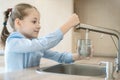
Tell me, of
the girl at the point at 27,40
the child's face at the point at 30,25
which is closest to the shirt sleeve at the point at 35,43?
the girl at the point at 27,40

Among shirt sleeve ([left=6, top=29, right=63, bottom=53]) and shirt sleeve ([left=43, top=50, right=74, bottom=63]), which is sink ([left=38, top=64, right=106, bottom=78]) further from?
shirt sleeve ([left=6, top=29, right=63, bottom=53])

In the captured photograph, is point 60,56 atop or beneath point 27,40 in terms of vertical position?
beneath

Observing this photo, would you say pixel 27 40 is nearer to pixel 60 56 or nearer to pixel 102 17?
pixel 60 56

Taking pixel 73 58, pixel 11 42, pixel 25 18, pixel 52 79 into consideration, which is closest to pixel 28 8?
pixel 25 18

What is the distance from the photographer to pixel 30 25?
138 centimetres

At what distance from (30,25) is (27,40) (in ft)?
0.51

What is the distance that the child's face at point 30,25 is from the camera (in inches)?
54.3

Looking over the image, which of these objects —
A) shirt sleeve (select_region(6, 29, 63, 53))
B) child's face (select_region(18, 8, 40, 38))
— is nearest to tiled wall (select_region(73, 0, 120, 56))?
child's face (select_region(18, 8, 40, 38))

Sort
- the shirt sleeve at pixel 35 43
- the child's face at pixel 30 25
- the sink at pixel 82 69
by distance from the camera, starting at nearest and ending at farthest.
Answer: the shirt sleeve at pixel 35 43 → the child's face at pixel 30 25 → the sink at pixel 82 69

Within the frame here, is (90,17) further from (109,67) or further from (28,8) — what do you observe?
(109,67)

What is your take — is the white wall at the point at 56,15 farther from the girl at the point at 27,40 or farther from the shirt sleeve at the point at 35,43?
the shirt sleeve at the point at 35,43

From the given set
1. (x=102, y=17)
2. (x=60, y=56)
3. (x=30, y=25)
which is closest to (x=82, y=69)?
(x=60, y=56)

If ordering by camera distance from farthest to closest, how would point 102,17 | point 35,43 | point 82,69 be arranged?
point 102,17 < point 82,69 < point 35,43

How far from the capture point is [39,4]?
2.76 meters
